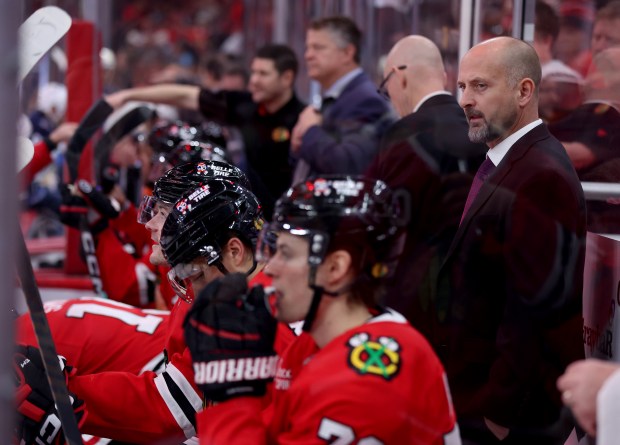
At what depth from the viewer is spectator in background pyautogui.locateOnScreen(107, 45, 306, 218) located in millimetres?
4387

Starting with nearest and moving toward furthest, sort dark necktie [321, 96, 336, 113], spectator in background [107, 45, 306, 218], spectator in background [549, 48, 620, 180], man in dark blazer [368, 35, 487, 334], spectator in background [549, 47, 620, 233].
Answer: man in dark blazer [368, 35, 487, 334]
spectator in background [549, 47, 620, 233]
spectator in background [549, 48, 620, 180]
dark necktie [321, 96, 336, 113]
spectator in background [107, 45, 306, 218]

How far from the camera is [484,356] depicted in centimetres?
212

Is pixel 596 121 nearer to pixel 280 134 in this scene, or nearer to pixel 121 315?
pixel 121 315

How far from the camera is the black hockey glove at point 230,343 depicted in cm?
157

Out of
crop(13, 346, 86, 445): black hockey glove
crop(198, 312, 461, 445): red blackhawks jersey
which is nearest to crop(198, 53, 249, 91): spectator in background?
crop(13, 346, 86, 445): black hockey glove

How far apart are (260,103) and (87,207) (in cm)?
108

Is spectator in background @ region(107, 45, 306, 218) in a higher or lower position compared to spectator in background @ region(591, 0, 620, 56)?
lower

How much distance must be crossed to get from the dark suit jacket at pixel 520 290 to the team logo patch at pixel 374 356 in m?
0.54

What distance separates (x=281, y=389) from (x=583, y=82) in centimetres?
181

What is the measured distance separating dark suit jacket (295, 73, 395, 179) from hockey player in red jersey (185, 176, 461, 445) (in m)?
1.41

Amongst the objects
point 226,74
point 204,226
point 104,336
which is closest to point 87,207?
point 104,336

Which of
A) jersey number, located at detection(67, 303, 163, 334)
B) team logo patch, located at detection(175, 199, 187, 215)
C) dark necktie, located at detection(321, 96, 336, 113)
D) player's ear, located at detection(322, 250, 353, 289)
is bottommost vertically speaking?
jersey number, located at detection(67, 303, 163, 334)

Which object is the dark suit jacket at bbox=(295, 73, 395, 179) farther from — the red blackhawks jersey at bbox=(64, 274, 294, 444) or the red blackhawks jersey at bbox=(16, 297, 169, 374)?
the red blackhawks jersey at bbox=(64, 274, 294, 444)

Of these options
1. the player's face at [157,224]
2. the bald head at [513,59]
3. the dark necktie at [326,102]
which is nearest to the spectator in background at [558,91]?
the bald head at [513,59]
